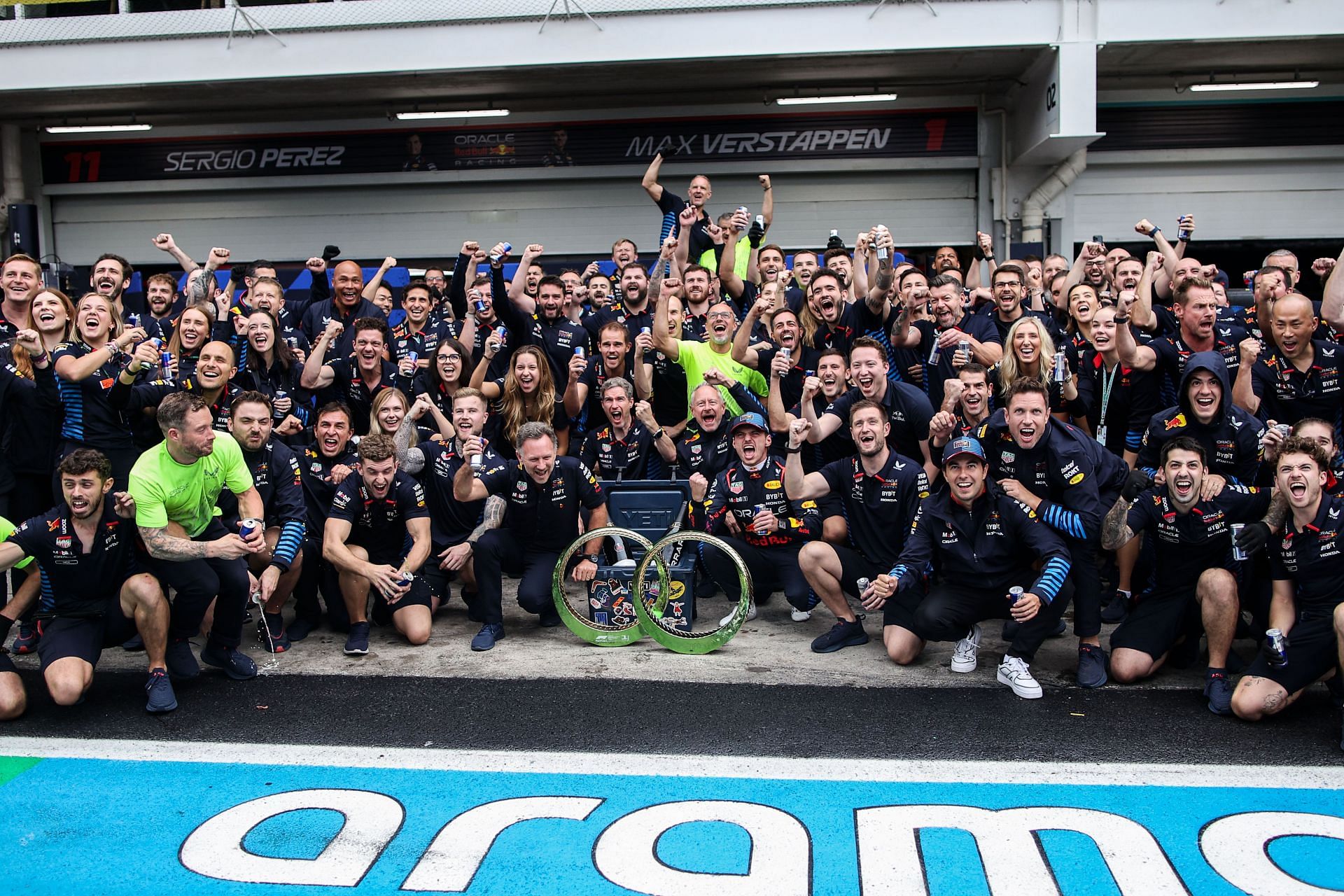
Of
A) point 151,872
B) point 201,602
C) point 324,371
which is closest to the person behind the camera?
point 151,872

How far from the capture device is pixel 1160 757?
4.55 meters

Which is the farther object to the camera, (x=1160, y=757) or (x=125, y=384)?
(x=125, y=384)

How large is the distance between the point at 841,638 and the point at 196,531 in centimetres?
360

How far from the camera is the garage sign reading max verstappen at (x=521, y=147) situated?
47.6ft

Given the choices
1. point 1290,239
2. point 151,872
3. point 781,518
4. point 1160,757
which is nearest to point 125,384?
point 151,872

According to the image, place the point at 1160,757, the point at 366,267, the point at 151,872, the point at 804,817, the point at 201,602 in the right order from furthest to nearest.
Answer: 1. the point at 366,267
2. the point at 201,602
3. the point at 1160,757
4. the point at 804,817
5. the point at 151,872

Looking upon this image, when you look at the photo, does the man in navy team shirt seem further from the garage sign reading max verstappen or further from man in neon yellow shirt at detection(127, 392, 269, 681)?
the garage sign reading max verstappen

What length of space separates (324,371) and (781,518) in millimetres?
3514

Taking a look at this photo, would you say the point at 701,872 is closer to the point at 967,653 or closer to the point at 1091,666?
the point at 967,653

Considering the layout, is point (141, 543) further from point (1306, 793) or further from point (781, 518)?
point (1306, 793)

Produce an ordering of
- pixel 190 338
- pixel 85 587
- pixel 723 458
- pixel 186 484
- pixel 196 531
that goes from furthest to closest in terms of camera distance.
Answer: pixel 190 338, pixel 723 458, pixel 196 531, pixel 186 484, pixel 85 587

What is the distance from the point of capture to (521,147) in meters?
15.0

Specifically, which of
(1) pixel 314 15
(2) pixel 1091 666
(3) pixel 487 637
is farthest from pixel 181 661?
(1) pixel 314 15

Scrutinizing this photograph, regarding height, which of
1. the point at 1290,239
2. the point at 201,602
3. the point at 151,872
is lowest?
the point at 151,872
